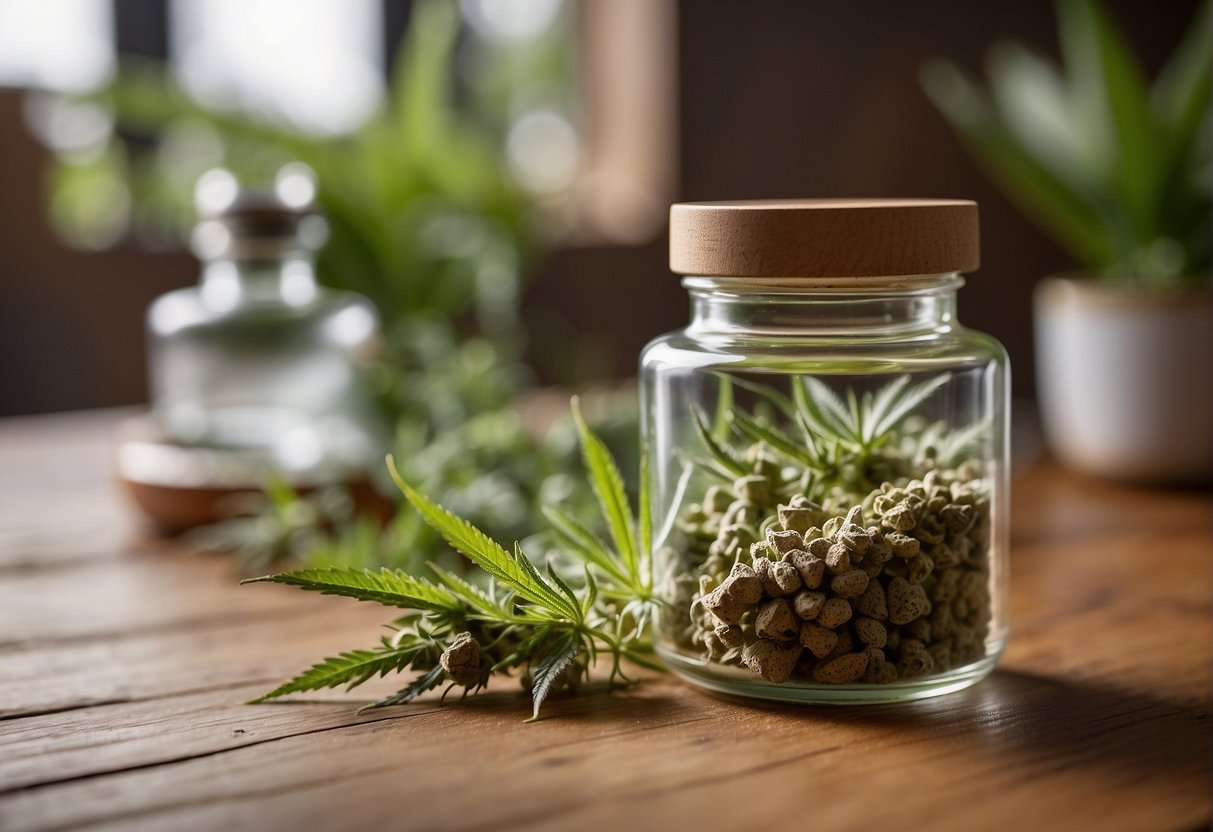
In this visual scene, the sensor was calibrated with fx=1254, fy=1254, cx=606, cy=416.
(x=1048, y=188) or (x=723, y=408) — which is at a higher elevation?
(x=1048, y=188)

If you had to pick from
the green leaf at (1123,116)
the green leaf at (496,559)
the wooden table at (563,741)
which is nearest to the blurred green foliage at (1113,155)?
the green leaf at (1123,116)

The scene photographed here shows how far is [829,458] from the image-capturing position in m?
0.57

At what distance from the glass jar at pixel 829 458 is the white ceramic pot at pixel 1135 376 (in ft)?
1.80

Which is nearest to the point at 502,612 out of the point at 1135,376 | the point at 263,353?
the point at 263,353

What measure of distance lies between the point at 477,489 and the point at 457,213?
876 millimetres

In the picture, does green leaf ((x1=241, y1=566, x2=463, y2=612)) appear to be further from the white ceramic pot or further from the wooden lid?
the white ceramic pot

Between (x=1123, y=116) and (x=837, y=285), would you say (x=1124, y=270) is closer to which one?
A: (x=1123, y=116)

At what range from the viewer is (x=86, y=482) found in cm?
118

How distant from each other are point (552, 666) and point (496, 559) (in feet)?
0.17

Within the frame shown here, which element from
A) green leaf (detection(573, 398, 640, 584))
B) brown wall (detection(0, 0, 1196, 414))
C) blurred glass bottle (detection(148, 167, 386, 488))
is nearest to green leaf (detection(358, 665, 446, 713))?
green leaf (detection(573, 398, 640, 584))

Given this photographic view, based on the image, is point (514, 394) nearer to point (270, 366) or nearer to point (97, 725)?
point (270, 366)

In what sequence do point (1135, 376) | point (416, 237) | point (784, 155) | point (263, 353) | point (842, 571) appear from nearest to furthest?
point (842, 571), point (263, 353), point (1135, 376), point (416, 237), point (784, 155)

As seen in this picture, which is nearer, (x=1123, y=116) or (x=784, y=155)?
(x=1123, y=116)

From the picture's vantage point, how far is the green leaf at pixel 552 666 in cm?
53
